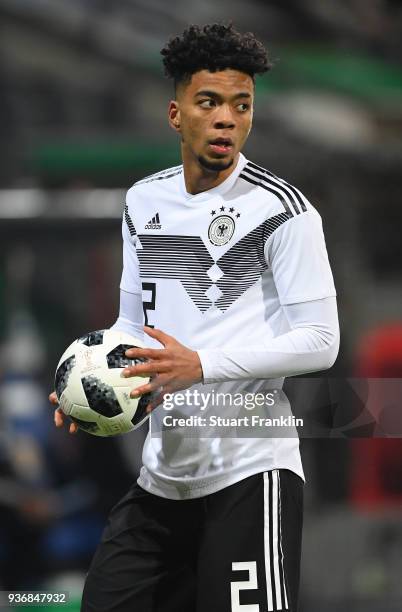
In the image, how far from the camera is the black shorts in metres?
2.06

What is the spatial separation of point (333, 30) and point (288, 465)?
2191mm

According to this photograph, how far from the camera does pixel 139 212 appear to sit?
7.73ft

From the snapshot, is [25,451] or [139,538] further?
[25,451]

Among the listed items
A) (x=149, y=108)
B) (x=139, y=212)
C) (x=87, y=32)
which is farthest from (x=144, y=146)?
(x=139, y=212)

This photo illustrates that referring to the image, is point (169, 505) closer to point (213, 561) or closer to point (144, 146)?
point (213, 561)

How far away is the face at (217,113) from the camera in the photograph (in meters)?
2.18

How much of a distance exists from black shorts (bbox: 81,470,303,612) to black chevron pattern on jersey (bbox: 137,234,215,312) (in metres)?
0.39

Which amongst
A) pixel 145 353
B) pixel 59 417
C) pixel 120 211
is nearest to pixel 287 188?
pixel 145 353

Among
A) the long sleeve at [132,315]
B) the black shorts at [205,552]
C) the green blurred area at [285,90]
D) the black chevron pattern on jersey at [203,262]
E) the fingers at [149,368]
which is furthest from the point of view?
the green blurred area at [285,90]

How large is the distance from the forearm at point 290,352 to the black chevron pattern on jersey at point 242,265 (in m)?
0.13

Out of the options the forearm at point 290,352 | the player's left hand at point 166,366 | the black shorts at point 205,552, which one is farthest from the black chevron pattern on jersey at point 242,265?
the black shorts at point 205,552

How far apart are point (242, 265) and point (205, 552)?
56 centimetres

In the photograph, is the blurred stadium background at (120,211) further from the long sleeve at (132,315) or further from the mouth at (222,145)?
the mouth at (222,145)

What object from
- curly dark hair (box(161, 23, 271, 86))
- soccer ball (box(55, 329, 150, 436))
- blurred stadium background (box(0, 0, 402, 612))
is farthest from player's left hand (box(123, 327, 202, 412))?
blurred stadium background (box(0, 0, 402, 612))
